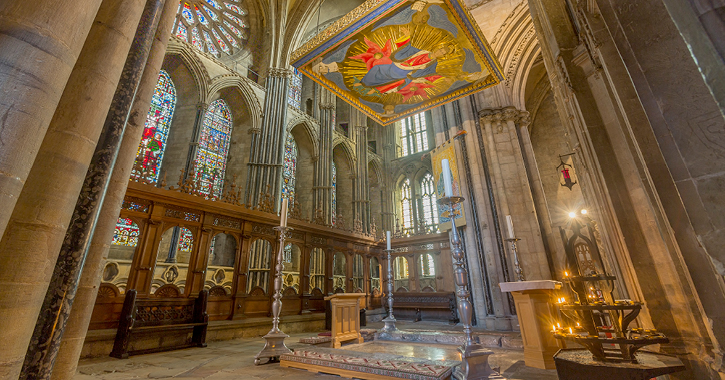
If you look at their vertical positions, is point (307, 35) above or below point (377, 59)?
above

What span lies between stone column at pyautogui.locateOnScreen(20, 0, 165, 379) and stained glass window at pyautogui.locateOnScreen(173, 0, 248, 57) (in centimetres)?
1098

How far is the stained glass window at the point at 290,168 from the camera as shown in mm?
12773

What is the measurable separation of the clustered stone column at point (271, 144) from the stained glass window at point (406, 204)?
26.8ft

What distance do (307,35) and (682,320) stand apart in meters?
16.0

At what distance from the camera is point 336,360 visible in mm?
2719

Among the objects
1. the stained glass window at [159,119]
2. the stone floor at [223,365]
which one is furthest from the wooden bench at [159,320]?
the stained glass window at [159,119]

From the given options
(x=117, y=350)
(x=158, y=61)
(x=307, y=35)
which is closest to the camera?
(x=158, y=61)

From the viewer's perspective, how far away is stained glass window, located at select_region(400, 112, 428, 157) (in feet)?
57.4

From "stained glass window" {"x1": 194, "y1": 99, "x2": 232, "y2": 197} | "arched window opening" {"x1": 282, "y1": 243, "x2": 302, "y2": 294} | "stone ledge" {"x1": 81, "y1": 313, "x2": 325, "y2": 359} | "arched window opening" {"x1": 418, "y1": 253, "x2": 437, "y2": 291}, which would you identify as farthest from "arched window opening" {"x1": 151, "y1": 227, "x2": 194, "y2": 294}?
"arched window opening" {"x1": 418, "y1": 253, "x2": 437, "y2": 291}

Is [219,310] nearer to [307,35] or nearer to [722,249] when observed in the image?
[722,249]

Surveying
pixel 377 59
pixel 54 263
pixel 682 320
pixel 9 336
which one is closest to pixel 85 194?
pixel 54 263

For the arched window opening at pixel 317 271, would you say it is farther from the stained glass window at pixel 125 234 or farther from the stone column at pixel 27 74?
the stone column at pixel 27 74

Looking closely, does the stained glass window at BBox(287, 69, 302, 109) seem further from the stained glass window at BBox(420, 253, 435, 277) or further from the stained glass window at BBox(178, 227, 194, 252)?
the stained glass window at BBox(420, 253, 435, 277)

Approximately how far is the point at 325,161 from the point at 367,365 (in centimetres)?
1155
